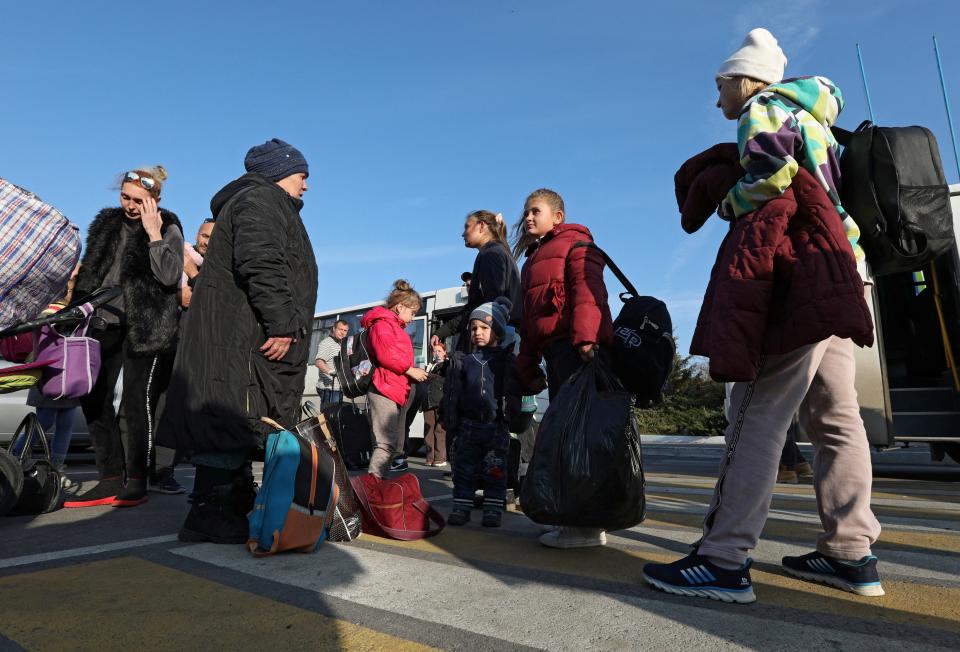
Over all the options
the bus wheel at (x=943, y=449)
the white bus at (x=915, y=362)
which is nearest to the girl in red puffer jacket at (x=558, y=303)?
the white bus at (x=915, y=362)

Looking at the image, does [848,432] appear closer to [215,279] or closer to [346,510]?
[346,510]

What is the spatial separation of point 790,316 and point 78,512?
4086mm

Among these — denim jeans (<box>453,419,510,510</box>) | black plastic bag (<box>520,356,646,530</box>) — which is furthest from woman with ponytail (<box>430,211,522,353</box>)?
black plastic bag (<box>520,356,646,530</box>)

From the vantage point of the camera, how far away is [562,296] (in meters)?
3.45

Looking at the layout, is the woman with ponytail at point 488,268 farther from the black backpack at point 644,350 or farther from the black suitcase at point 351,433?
the black suitcase at point 351,433

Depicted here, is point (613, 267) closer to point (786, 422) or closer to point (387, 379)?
point (786, 422)

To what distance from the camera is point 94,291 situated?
454cm

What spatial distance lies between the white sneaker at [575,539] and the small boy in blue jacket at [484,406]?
0.90 m

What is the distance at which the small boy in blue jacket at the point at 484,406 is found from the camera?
421 centimetres

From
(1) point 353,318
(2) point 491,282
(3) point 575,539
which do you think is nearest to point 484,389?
(2) point 491,282

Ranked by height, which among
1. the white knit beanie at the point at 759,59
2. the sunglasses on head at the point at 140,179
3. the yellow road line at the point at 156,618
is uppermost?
the sunglasses on head at the point at 140,179

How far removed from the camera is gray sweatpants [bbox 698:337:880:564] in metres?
2.31

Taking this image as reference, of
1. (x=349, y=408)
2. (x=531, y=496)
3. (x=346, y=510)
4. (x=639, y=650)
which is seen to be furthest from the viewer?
(x=349, y=408)

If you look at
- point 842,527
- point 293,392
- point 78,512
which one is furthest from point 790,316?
point 78,512
